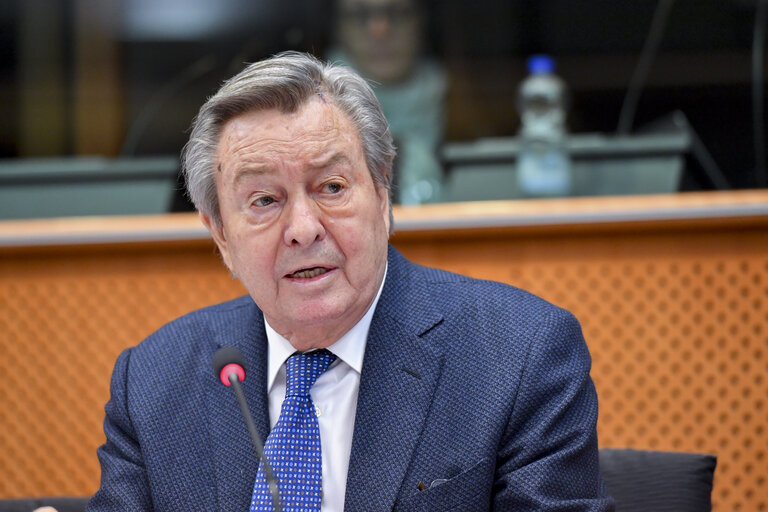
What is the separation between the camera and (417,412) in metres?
1.39

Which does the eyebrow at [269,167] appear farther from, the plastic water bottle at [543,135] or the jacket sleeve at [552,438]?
the plastic water bottle at [543,135]

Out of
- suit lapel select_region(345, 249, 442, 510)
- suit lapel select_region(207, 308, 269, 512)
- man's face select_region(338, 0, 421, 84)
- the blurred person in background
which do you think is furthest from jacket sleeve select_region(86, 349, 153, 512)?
man's face select_region(338, 0, 421, 84)

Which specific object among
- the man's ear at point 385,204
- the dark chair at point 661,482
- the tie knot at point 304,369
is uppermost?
the man's ear at point 385,204

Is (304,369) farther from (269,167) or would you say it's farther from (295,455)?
(269,167)

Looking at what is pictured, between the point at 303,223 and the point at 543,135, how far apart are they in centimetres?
165

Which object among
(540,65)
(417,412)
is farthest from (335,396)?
(540,65)

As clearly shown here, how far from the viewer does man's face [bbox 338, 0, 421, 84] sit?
326 centimetres

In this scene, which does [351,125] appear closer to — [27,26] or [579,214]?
[579,214]

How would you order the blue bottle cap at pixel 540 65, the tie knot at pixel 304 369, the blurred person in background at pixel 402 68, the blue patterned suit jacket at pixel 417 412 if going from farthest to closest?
1. the blue bottle cap at pixel 540 65
2. the blurred person in background at pixel 402 68
3. the tie knot at pixel 304 369
4. the blue patterned suit jacket at pixel 417 412

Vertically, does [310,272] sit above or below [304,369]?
above

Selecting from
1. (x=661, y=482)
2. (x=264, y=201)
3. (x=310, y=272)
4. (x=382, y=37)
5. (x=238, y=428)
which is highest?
(x=382, y=37)

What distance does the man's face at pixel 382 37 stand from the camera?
326 cm

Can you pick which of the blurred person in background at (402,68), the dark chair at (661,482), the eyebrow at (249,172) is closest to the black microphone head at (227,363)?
the eyebrow at (249,172)

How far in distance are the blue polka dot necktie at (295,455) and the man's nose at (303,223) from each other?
23cm
